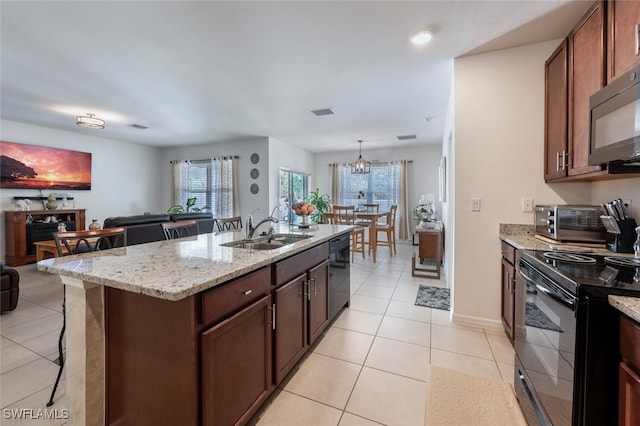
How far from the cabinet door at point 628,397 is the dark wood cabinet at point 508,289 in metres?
1.19

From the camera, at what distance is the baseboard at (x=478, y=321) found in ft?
7.98

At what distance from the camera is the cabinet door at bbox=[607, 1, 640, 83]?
134cm

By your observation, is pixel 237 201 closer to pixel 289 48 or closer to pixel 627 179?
pixel 289 48

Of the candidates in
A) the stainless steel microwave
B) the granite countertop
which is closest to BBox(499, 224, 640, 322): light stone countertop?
the stainless steel microwave

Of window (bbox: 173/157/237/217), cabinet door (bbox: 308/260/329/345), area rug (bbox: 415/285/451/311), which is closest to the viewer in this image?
cabinet door (bbox: 308/260/329/345)

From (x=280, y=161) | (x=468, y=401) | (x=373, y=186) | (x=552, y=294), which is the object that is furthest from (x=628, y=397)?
(x=373, y=186)

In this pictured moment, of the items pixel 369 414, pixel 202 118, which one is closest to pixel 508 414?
pixel 369 414

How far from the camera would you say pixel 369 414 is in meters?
1.52

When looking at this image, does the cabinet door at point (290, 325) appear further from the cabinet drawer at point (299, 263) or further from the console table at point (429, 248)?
the console table at point (429, 248)

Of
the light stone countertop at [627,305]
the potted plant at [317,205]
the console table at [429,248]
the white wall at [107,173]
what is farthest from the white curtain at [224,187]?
the light stone countertop at [627,305]

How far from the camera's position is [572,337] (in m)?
1.00

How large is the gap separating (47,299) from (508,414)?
4558 mm

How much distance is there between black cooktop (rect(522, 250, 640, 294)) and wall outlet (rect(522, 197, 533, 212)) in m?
0.90

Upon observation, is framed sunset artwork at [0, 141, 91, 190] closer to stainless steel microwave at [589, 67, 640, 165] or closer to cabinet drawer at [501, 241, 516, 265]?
cabinet drawer at [501, 241, 516, 265]
